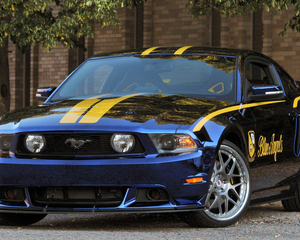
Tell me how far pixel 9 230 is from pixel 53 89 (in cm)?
189

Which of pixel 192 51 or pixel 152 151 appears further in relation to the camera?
pixel 192 51

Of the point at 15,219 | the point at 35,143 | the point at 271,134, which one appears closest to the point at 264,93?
the point at 271,134

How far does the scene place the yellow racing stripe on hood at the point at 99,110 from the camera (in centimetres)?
466

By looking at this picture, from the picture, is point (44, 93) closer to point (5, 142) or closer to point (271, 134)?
point (5, 142)

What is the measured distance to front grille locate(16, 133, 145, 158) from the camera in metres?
4.52

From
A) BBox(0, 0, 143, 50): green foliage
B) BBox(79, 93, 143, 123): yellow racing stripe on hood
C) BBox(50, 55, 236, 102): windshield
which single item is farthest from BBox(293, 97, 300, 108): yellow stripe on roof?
BBox(0, 0, 143, 50): green foliage

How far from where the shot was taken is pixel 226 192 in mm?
4855

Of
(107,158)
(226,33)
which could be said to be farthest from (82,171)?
(226,33)

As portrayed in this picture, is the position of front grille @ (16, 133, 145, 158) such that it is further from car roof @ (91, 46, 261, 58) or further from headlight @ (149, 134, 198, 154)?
car roof @ (91, 46, 261, 58)

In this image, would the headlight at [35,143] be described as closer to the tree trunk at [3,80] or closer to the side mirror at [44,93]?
the side mirror at [44,93]

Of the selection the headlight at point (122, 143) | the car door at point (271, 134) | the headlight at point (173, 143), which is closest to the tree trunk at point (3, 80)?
the car door at point (271, 134)

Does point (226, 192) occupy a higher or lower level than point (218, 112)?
lower

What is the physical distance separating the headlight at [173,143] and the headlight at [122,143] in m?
0.16

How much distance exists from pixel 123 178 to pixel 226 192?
2.97 feet
